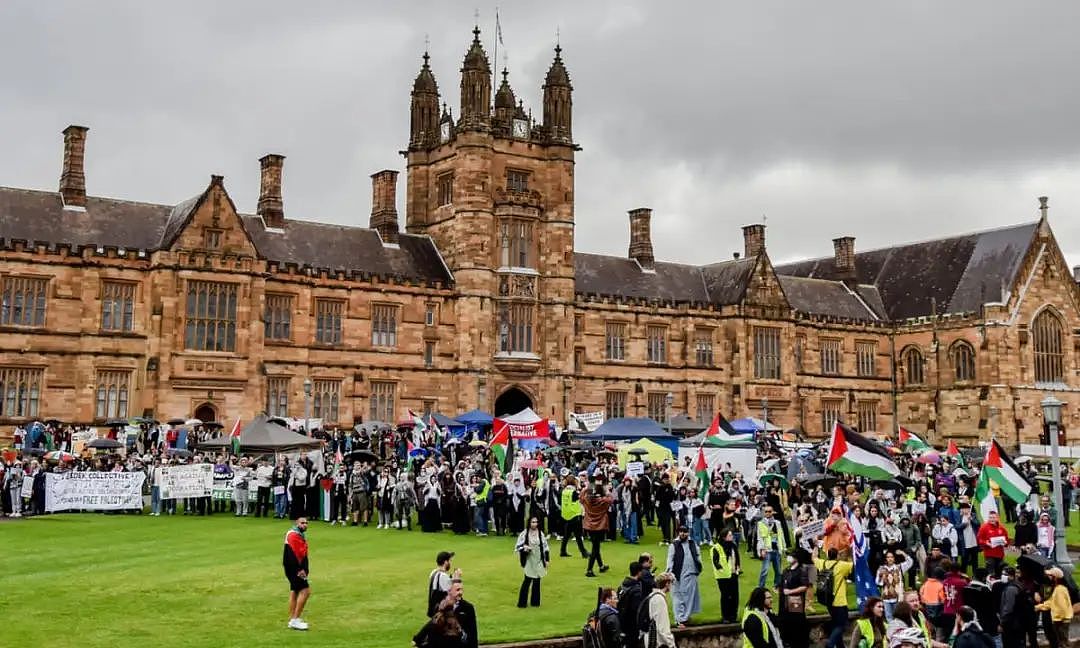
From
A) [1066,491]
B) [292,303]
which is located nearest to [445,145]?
[292,303]

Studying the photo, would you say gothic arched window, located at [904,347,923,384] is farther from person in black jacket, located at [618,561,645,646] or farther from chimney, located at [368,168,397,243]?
person in black jacket, located at [618,561,645,646]

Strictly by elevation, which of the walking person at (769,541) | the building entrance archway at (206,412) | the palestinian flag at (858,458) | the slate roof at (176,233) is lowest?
the walking person at (769,541)

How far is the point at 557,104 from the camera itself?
189ft

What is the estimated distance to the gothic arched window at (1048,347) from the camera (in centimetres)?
6594

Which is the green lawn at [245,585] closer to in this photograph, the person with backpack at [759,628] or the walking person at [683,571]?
the walking person at [683,571]

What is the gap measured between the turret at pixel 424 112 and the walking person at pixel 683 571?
42279mm

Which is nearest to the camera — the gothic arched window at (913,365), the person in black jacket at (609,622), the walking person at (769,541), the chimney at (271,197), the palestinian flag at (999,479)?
the person in black jacket at (609,622)

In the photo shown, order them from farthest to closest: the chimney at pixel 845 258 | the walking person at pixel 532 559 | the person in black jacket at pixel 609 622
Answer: the chimney at pixel 845 258 < the walking person at pixel 532 559 < the person in black jacket at pixel 609 622

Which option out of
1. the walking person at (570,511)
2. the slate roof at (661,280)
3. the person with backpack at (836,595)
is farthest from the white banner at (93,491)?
the slate roof at (661,280)

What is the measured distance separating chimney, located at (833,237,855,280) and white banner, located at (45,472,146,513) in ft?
174

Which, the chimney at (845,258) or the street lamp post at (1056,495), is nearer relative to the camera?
the street lamp post at (1056,495)

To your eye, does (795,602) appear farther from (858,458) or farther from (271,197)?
(271,197)

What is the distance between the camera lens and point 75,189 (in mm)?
47375

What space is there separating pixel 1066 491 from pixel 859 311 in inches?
1465
